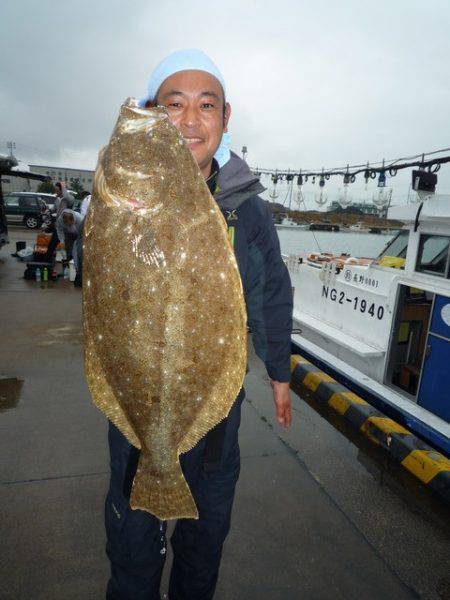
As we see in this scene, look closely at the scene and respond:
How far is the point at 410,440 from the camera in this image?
14.1ft

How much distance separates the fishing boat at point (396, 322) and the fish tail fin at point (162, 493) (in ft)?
13.5

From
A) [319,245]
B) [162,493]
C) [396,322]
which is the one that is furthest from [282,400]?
[319,245]

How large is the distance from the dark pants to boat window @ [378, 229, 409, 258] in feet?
19.6

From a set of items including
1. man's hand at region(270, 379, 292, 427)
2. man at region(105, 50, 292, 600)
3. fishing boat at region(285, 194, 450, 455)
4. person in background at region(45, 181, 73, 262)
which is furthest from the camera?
person in background at region(45, 181, 73, 262)

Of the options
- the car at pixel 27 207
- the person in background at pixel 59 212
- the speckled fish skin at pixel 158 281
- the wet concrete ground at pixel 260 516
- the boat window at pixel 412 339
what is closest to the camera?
the speckled fish skin at pixel 158 281

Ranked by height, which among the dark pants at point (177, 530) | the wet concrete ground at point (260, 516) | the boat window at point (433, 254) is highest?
the boat window at point (433, 254)

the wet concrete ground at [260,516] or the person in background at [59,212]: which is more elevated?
the person in background at [59,212]

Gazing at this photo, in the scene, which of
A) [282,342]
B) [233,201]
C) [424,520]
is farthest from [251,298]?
[424,520]

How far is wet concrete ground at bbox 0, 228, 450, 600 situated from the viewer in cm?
243

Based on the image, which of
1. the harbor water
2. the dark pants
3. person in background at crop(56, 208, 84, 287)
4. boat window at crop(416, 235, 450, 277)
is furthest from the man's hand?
the harbor water

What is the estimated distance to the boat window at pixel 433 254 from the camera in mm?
5309

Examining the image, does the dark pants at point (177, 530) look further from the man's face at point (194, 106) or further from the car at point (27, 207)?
the car at point (27, 207)

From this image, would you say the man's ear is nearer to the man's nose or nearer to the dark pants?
the man's nose

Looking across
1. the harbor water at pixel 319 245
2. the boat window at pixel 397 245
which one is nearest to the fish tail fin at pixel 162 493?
the boat window at pixel 397 245
